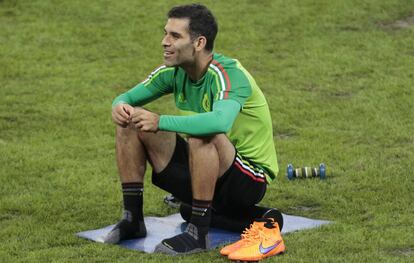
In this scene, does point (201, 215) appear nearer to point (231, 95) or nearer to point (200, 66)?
point (231, 95)

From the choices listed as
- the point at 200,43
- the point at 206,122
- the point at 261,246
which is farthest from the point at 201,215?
the point at 200,43

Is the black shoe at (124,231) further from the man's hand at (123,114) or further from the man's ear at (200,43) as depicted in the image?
the man's ear at (200,43)

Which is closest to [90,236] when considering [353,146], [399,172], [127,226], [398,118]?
[127,226]

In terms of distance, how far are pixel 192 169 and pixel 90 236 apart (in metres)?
1.25

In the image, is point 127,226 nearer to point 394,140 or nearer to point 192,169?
point 192,169

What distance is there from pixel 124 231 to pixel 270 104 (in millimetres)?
6084

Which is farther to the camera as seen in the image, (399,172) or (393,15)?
(393,15)

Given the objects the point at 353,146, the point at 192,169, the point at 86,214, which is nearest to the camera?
the point at 192,169

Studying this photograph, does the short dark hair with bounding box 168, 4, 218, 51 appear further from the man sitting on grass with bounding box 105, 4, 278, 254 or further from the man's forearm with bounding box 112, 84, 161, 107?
the man's forearm with bounding box 112, 84, 161, 107

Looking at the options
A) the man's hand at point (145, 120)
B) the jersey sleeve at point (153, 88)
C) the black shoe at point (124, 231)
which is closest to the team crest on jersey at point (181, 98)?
the jersey sleeve at point (153, 88)

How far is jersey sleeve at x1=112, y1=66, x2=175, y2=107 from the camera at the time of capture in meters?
7.69

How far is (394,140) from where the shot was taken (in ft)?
37.8

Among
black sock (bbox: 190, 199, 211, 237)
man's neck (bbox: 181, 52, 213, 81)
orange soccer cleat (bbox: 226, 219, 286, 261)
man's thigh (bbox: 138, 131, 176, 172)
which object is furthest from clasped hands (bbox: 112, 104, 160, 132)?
orange soccer cleat (bbox: 226, 219, 286, 261)

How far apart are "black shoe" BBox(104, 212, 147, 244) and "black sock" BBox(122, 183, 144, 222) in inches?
1.5
